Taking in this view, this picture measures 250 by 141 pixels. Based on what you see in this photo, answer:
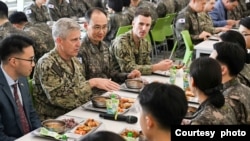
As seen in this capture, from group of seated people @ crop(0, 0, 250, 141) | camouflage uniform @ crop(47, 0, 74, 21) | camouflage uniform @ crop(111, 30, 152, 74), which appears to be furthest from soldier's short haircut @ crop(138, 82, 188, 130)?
camouflage uniform @ crop(47, 0, 74, 21)

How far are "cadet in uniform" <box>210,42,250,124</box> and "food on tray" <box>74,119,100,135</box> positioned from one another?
94 centimetres

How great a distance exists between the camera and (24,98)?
287cm

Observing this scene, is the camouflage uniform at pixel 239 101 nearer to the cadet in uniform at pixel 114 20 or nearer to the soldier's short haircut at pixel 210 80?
the soldier's short haircut at pixel 210 80

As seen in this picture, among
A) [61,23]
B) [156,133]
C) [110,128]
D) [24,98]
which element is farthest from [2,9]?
[156,133]

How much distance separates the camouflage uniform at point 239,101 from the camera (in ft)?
8.58

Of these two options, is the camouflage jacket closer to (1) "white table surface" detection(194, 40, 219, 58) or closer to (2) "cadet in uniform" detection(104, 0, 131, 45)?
(1) "white table surface" detection(194, 40, 219, 58)

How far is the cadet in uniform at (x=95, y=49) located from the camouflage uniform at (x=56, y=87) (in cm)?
45

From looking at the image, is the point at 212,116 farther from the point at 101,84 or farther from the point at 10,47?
the point at 10,47

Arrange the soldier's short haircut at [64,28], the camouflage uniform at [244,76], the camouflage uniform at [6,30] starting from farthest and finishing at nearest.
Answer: the camouflage uniform at [6,30] < the camouflage uniform at [244,76] < the soldier's short haircut at [64,28]

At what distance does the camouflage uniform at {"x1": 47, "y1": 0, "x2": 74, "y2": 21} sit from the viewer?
7.67 metres

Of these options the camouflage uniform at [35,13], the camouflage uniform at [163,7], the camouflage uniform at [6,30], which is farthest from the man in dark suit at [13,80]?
the camouflage uniform at [163,7]

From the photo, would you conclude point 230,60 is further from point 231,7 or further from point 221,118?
point 231,7

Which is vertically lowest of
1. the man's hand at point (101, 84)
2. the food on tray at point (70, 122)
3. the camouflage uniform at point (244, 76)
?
the food on tray at point (70, 122)

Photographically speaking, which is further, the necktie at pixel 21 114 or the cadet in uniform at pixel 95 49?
the cadet in uniform at pixel 95 49
